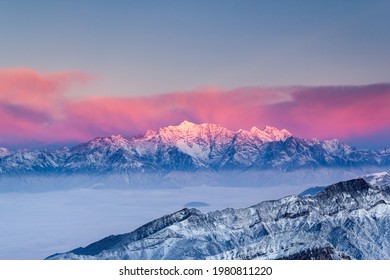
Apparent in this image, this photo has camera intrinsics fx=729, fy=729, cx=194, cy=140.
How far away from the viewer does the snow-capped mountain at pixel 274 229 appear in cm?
14400

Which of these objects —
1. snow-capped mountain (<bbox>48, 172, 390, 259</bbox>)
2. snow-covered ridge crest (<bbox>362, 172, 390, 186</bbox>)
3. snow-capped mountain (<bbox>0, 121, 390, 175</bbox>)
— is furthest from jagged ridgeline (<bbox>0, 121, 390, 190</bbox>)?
snow-covered ridge crest (<bbox>362, 172, 390, 186</bbox>)

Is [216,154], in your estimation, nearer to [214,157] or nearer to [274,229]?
[214,157]

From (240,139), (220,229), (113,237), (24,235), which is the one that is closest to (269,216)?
(220,229)

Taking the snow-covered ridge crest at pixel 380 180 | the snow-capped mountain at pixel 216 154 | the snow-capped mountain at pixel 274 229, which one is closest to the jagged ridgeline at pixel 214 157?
the snow-capped mountain at pixel 216 154

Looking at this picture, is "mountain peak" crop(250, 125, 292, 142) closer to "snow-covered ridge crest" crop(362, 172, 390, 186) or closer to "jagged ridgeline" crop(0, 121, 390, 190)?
"jagged ridgeline" crop(0, 121, 390, 190)

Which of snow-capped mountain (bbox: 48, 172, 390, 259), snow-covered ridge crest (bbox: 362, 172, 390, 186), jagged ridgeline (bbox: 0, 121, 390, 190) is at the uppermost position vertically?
jagged ridgeline (bbox: 0, 121, 390, 190)

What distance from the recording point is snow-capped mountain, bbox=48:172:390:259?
5669 inches

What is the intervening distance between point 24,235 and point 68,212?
13.6 meters

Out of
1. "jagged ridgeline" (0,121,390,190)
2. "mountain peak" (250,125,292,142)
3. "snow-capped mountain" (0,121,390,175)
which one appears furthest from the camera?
"snow-capped mountain" (0,121,390,175)

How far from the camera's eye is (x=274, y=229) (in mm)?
163750

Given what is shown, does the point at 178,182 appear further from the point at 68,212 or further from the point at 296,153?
the point at 296,153

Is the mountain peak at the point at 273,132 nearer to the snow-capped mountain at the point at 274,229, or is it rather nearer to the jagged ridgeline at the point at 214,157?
the jagged ridgeline at the point at 214,157

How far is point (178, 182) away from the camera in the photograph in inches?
3885

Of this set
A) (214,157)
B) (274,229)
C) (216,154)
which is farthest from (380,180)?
(214,157)
